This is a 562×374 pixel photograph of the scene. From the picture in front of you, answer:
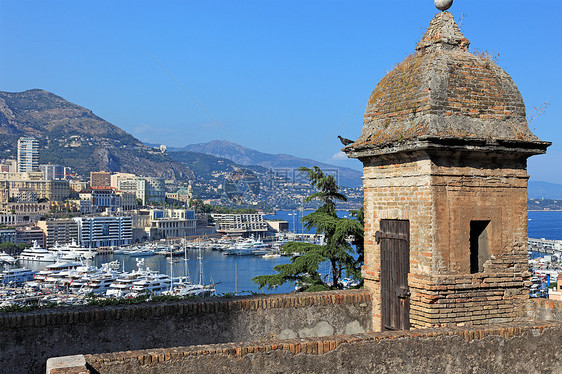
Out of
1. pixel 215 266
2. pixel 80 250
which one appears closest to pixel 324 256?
pixel 215 266

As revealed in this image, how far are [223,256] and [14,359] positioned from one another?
368ft

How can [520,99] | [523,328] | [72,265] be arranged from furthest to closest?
1. [72,265]
2. [520,99]
3. [523,328]

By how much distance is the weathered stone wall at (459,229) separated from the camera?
552 centimetres

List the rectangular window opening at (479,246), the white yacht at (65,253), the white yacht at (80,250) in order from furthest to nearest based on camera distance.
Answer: the white yacht at (80,250)
the white yacht at (65,253)
the rectangular window opening at (479,246)

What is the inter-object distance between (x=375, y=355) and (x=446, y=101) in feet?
8.02

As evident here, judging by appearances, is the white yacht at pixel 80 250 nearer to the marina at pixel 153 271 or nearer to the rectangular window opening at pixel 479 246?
the marina at pixel 153 271

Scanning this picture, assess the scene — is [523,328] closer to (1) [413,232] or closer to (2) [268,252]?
(1) [413,232]

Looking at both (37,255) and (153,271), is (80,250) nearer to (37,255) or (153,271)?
(37,255)

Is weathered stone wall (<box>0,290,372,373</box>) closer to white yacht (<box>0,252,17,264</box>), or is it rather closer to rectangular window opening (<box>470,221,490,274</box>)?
rectangular window opening (<box>470,221,490,274</box>)

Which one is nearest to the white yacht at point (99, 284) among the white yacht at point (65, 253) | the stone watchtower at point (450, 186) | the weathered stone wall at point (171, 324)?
the white yacht at point (65, 253)

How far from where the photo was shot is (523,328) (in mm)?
4852

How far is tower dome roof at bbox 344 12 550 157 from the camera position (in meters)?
5.65

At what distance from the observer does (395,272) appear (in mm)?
6086

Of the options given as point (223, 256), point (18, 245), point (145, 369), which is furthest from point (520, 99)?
point (18, 245)
